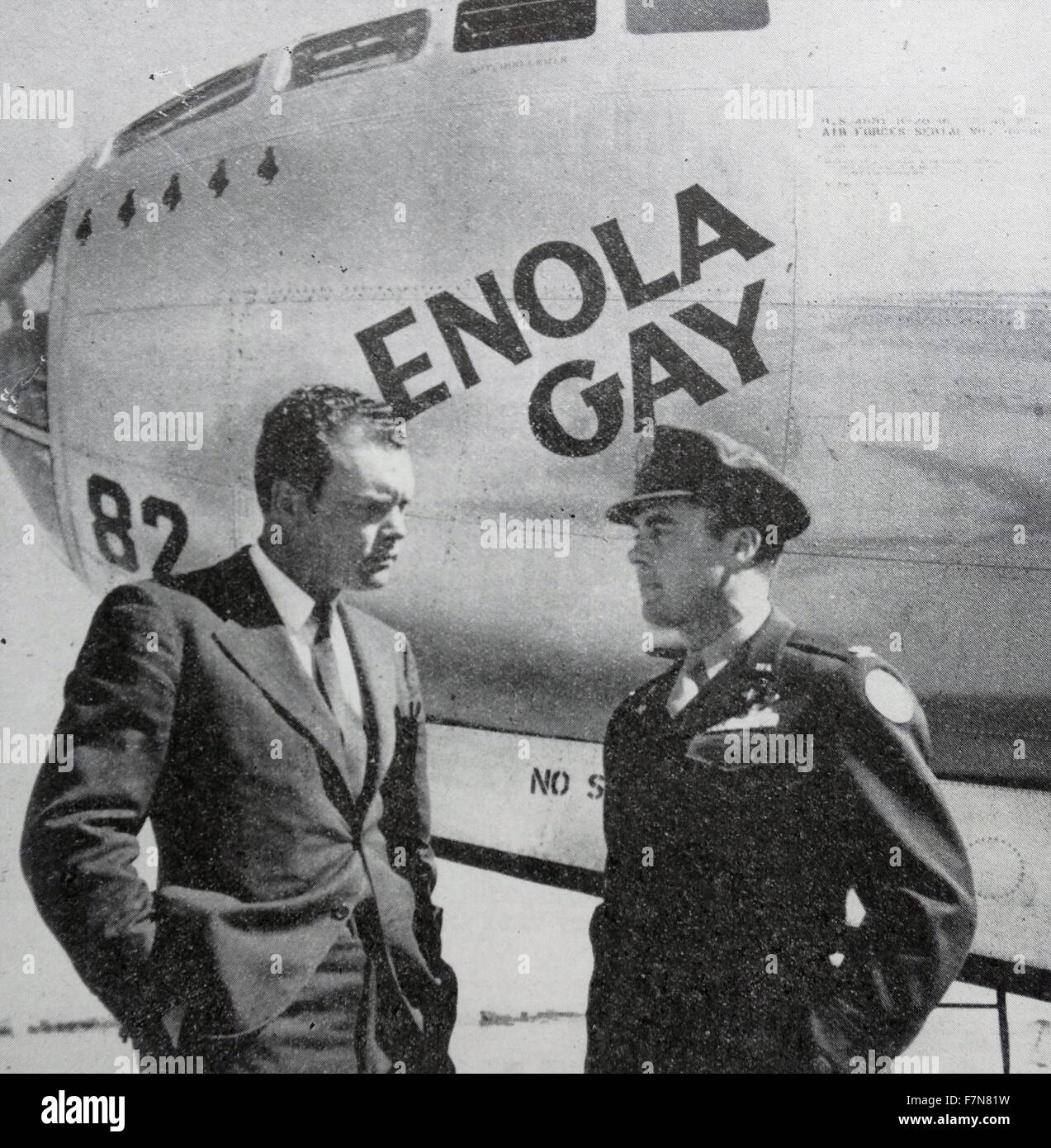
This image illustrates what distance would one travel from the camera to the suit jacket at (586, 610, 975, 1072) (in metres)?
2.27

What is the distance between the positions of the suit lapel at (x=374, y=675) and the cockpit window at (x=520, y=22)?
1.40 metres

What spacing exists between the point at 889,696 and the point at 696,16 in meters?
1.67

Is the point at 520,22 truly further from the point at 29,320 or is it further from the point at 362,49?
the point at 29,320

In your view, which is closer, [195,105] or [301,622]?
[301,622]

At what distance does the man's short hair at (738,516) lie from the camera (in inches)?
91.4

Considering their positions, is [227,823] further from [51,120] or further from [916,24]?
[916,24]

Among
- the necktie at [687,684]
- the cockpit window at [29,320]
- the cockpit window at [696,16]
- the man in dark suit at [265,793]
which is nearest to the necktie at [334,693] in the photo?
the man in dark suit at [265,793]

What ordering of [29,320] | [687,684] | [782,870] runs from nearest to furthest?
[782,870], [687,684], [29,320]

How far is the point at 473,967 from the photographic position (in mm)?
2432

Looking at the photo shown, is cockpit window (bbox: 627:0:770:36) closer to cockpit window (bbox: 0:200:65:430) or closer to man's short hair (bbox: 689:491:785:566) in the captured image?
man's short hair (bbox: 689:491:785:566)

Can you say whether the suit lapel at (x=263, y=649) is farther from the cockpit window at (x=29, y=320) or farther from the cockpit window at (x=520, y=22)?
the cockpit window at (x=520, y=22)

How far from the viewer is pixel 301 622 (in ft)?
7.82

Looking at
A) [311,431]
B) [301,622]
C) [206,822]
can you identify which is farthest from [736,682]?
[206,822]
